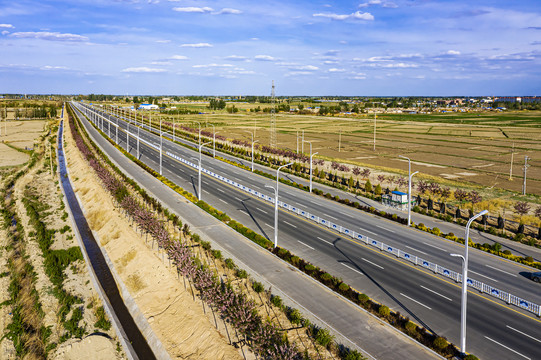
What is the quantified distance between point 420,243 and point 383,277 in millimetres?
9104

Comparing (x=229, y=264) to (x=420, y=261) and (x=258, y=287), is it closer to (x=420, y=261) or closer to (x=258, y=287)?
(x=258, y=287)

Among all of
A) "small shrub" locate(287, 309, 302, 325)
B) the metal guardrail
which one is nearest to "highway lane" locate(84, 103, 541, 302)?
the metal guardrail

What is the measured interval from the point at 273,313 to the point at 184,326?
600 cm

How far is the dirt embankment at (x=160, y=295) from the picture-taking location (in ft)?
78.4

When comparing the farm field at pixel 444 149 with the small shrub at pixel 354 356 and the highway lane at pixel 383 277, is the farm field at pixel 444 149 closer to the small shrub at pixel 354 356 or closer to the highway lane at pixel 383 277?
the highway lane at pixel 383 277

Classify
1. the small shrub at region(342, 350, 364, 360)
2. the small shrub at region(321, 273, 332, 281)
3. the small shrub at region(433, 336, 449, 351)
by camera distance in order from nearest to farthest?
the small shrub at region(342, 350, 364, 360), the small shrub at region(433, 336, 449, 351), the small shrub at region(321, 273, 332, 281)

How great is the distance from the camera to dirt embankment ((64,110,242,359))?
2391 centimetres

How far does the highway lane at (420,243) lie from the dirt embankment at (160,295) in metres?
19.4

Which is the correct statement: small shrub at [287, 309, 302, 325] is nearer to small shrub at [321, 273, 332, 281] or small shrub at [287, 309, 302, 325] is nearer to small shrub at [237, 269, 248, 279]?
small shrub at [321, 273, 332, 281]

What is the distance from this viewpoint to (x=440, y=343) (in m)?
21.5

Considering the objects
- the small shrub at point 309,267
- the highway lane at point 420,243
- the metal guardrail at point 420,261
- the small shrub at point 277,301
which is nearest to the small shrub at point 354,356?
the small shrub at point 277,301

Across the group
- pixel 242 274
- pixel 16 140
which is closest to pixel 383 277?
pixel 242 274

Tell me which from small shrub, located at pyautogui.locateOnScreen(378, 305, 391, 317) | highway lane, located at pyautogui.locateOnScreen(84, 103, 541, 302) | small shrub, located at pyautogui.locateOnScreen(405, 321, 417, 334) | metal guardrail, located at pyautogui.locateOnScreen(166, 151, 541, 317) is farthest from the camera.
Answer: highway lane, located at pyautogui.locateOnScreen(84, 103, 541, 302)

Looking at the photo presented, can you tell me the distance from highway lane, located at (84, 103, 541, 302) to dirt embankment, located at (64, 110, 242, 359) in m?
19.4
